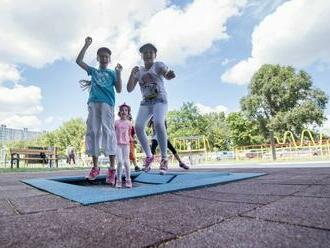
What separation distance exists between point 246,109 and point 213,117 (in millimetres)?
27130

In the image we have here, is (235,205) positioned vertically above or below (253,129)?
below

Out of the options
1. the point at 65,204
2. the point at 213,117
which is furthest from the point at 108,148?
the point at 213,117

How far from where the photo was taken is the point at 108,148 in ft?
12.0

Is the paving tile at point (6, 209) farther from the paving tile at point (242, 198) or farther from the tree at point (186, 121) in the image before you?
the tree at point (186, 121)

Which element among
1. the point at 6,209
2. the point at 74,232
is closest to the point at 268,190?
the point at 74,232

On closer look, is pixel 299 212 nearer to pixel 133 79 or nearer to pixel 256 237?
pixel 256 237

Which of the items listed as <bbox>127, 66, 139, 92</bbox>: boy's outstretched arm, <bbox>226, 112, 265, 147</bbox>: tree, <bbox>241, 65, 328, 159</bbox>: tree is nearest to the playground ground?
<bbox>127, 66, 139, 92</bbox>: boy's outstretched arm

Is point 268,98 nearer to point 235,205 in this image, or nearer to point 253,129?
point 253,129

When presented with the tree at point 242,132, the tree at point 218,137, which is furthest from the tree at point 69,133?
the tree at point 242,132

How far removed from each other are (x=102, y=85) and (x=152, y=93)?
0.66 metres

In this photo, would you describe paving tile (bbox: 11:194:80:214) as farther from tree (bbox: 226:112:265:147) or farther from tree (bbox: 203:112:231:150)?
tree (bbox: 203:112:231:150)

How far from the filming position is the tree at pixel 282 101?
32781 mm

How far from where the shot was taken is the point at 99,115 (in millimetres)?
3836

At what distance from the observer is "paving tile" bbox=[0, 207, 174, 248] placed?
1.21 metres
